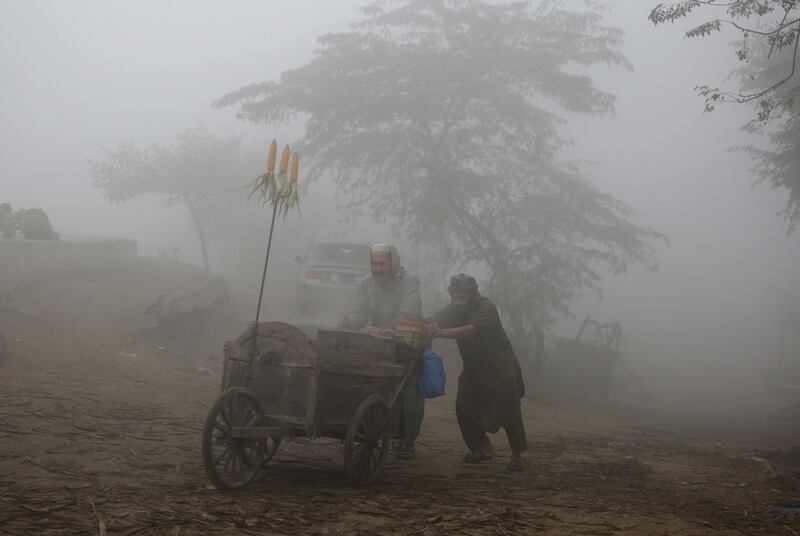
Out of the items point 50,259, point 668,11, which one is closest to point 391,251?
point 668,11

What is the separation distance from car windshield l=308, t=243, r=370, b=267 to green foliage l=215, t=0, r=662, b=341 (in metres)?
1.09

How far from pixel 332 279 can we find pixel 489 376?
30.1 feet

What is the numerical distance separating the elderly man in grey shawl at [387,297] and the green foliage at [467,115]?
9194 millimetres

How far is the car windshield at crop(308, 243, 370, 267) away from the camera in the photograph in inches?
622

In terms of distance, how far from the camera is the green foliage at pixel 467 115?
15.9 m

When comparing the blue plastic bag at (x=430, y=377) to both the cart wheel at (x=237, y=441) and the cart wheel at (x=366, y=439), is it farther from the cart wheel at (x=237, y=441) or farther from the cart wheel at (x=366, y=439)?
the cart wheel at (x=237, y=441)

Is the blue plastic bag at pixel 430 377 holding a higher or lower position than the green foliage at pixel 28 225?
lower

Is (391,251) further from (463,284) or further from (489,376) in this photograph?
(489,376)

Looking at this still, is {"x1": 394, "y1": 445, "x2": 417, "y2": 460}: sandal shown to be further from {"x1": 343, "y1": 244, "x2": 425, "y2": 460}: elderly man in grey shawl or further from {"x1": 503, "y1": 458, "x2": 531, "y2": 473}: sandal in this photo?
{"x1": 503, "y1": 458, "x2": 531, "y2": 473}: sandal

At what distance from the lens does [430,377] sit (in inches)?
236

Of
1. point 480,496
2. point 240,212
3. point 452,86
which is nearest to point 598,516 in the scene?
point 480,496

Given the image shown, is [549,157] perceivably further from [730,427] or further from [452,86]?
[730,427]

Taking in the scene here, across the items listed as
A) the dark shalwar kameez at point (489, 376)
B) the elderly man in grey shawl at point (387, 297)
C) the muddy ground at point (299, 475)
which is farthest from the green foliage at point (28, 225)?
the dark shalwar kameez at point (489, 376)

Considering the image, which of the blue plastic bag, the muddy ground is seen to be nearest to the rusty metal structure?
the muddy ground
